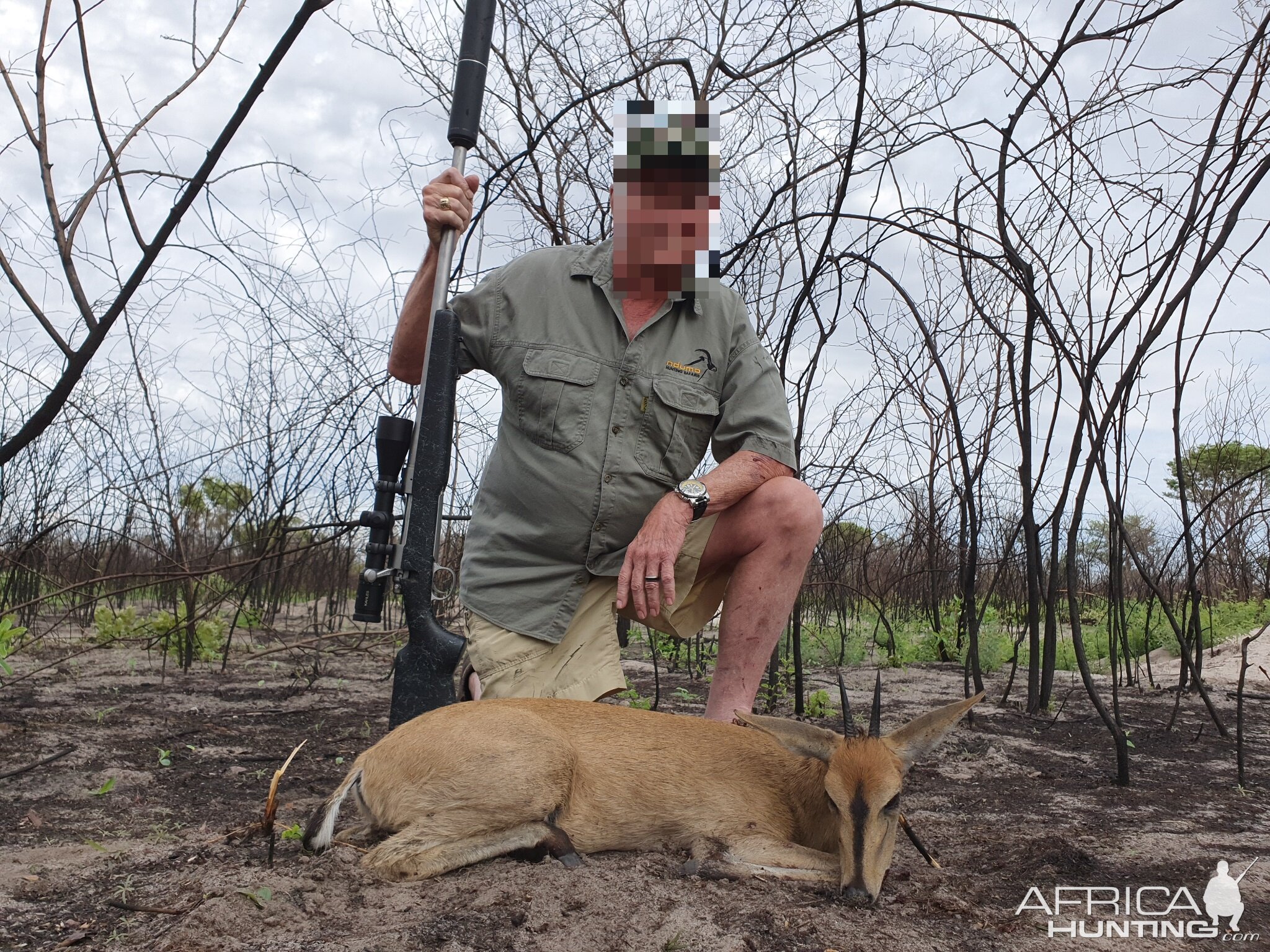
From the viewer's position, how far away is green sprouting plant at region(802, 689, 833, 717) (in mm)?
5531

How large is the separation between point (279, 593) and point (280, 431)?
7.72 ft

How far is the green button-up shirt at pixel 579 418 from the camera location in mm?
3670

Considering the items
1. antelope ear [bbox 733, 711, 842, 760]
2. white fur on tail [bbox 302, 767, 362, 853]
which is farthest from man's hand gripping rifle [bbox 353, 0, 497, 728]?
antelope ear [bbox 733, 711, 842, 760]

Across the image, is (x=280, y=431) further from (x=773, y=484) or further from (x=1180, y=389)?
(x=1180, y=389)

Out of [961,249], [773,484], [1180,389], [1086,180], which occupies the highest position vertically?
[1086,180]

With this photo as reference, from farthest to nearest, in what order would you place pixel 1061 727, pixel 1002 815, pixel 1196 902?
pixel 1061 727
pixel 1002 815
pixel 1196 902

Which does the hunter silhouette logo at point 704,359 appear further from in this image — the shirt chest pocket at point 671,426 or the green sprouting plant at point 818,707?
the green sprouting plant at point 818,707

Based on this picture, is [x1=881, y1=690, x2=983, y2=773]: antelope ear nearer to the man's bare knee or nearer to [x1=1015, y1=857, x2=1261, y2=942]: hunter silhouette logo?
[x1=1015, y1=857, x2=1261, y2=942]: hunter silhouette logo

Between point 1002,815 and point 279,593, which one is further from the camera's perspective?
point 279,593

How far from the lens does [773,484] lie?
146 inches

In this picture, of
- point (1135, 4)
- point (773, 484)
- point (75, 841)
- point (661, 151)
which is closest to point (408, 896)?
point (75, 841)

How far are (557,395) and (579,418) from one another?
13cm

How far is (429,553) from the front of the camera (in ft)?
11.3

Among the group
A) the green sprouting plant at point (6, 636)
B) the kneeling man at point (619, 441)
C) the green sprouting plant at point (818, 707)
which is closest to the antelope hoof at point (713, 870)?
the kneeling man at point (619, 441)
